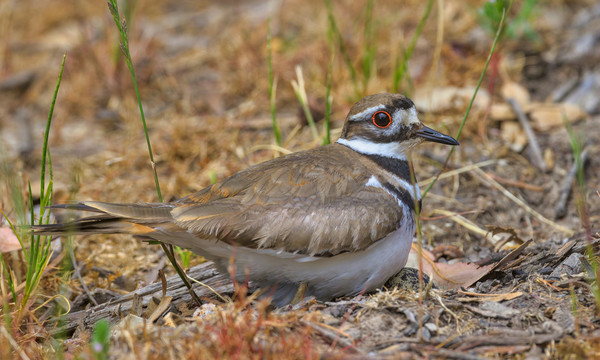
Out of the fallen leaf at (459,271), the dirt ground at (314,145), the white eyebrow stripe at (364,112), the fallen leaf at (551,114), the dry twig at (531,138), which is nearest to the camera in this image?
the dirt ground at (314,145)

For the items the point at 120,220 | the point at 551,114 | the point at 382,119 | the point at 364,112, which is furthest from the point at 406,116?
the point at 551,114

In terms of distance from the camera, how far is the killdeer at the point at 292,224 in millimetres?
3416

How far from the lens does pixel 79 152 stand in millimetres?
6414

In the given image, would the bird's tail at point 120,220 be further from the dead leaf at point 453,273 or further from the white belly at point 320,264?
the dead leaf at point 453,273

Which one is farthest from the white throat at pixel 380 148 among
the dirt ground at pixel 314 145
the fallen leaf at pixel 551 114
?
the fallen leaf at pixel 551 114

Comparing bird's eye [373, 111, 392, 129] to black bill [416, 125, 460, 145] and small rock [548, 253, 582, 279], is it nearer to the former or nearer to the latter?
black bill [416, 125, 460, 145]

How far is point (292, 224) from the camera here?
3436 millimetres

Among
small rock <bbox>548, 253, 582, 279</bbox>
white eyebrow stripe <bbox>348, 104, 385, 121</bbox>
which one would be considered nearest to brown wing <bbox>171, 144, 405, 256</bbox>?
white eyebrow stripe <bbox>348, 104, 385, 121</bbox>

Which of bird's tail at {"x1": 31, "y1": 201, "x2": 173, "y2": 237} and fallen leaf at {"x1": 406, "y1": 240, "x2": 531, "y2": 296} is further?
fallen leaf at {"x1": 406, "y1": 240, "x2": 531, "y2": 296}

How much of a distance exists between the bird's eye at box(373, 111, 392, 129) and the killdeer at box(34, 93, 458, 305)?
34cm

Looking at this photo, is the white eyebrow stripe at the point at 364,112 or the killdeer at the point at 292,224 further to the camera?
the white eyebrow stripe at the point at 364,112

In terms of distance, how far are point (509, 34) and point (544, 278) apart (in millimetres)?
3289

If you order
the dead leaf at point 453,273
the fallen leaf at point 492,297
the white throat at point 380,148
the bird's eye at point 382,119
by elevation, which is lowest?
the dead leaf at point 453,273

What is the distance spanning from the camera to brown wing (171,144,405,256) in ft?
11.2
